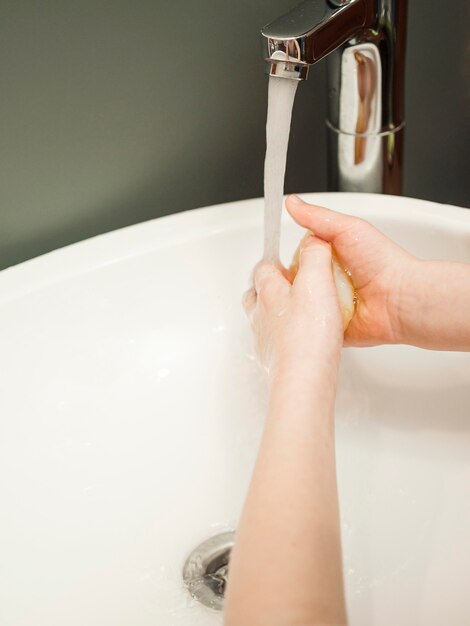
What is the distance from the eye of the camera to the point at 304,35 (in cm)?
53

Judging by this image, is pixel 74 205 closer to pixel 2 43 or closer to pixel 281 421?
pixel 2 43

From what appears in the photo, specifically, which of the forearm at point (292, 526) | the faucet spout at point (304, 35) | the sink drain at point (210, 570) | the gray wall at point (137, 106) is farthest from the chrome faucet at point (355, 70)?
the sink drain at point (210, 570)

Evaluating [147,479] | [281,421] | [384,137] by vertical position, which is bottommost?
[147,479]

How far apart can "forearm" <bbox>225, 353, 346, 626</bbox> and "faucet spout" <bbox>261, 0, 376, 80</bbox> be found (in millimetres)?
224

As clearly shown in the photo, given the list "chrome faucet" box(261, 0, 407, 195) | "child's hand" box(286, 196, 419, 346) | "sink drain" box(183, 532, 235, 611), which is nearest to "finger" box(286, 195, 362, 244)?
"child's hand" box(286, 196, 419, 346)

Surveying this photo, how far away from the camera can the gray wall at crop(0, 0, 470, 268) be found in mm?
647

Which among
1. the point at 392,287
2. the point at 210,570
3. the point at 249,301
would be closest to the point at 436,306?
the point at 392,287

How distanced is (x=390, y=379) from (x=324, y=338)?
0.56ft

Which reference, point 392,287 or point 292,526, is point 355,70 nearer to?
point 392,287

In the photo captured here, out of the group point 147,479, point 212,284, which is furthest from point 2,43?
point 147,479

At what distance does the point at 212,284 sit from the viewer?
2.38 feet

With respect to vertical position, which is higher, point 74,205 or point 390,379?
point 74,205

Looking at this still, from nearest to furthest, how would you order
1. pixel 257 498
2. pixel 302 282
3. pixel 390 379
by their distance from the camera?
pixel 257 498, pixel 302 282, pixel 390 379

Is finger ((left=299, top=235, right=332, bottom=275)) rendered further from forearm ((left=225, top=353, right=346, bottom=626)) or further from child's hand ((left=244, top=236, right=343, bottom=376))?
forearm ((left=225, top=353, right=346, bottom=626))
